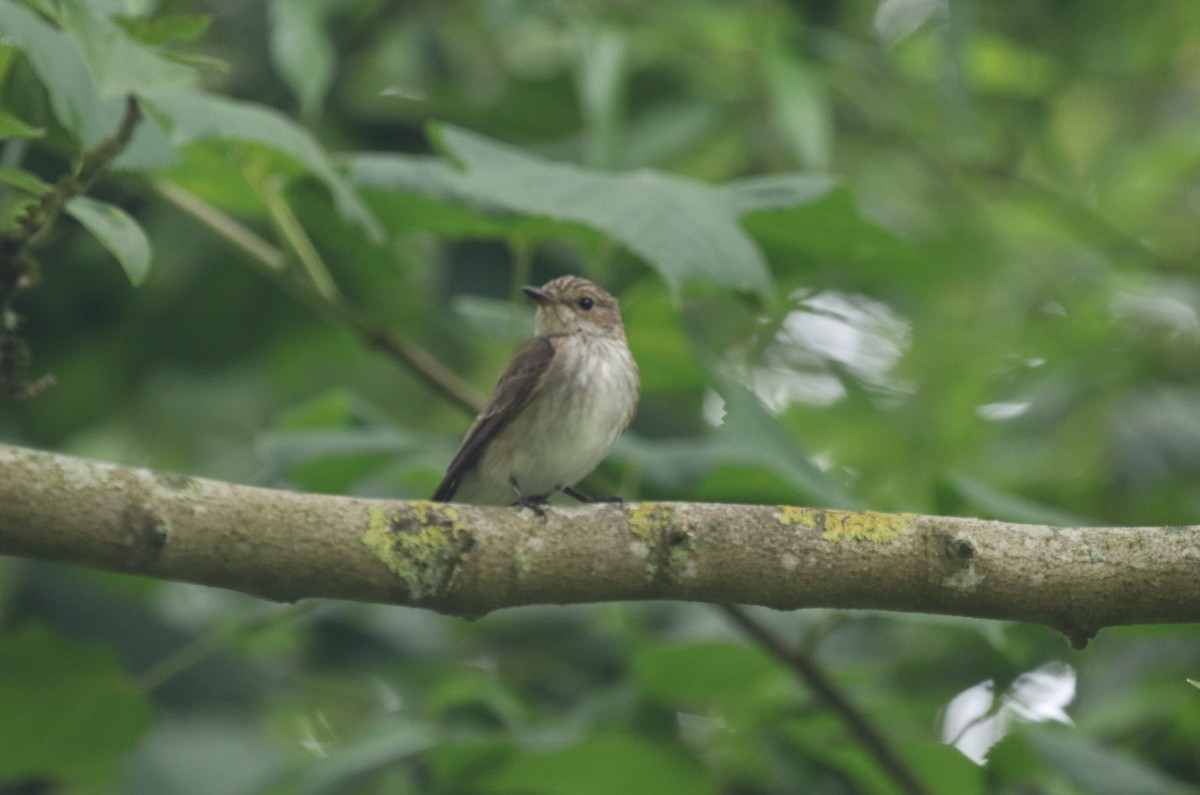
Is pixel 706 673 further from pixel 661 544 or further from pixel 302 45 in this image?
pixel 302 45

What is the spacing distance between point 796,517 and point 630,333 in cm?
164

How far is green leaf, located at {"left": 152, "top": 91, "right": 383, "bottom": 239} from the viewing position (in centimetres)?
334

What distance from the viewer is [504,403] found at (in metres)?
4.65

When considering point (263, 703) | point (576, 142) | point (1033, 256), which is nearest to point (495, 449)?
point (263, 703)

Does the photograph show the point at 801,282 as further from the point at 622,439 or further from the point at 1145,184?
the point at 1145,184

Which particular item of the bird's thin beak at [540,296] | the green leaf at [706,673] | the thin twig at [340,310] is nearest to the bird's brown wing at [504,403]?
the thin twig at [340,310]

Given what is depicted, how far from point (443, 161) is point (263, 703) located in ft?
7.58

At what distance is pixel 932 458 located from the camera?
5855 mm

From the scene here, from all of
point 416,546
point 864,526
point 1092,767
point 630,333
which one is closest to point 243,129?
point 416,546

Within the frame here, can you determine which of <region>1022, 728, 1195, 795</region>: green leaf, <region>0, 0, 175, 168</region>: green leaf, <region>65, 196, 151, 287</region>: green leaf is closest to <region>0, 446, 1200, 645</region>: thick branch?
<region>65, 196, 151, 287</region>: green leaf

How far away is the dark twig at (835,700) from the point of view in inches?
164

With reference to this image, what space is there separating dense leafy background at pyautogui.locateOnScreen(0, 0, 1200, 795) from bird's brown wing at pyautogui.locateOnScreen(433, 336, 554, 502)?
17 cm

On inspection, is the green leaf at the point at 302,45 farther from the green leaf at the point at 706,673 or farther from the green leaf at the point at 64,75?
the green leaf at the point at 706,673

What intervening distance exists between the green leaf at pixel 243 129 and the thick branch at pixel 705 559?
1023 mm
